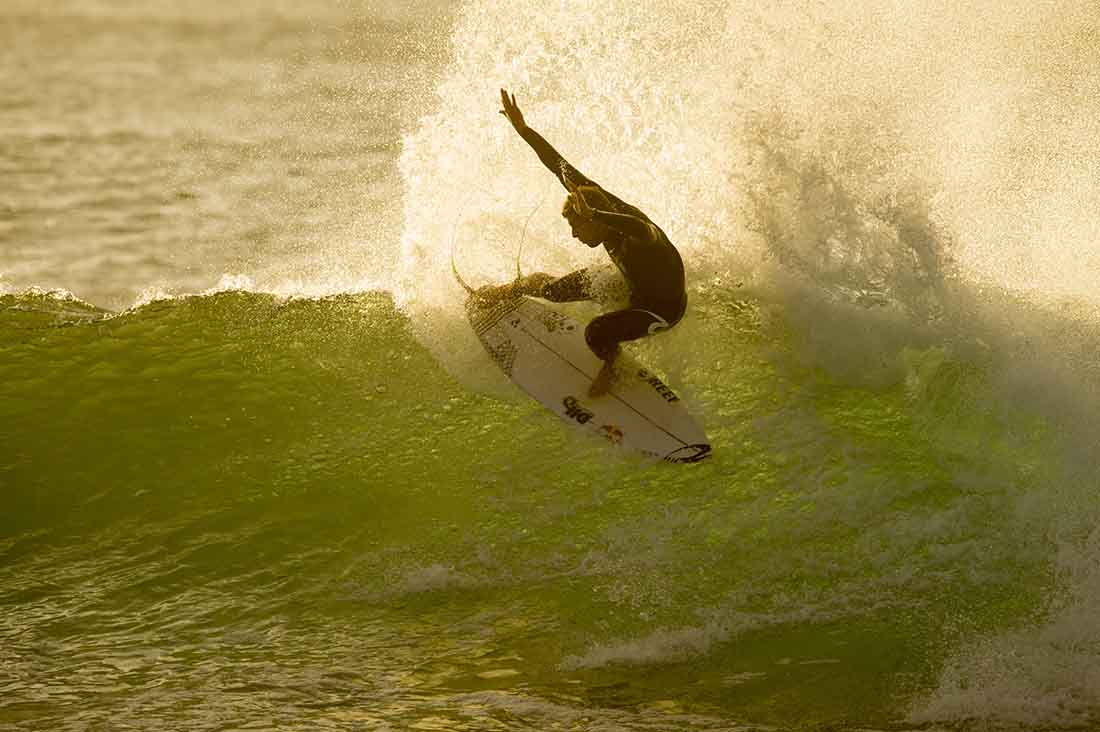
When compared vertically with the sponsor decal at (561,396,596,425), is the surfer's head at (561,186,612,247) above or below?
above

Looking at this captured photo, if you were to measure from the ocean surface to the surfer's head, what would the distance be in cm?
118

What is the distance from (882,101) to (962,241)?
162cm

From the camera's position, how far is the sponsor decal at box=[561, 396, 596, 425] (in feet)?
25.7

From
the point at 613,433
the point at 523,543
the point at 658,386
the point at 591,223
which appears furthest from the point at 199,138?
the point at 523,543

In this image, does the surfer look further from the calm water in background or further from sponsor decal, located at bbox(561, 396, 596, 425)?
the calm water in background

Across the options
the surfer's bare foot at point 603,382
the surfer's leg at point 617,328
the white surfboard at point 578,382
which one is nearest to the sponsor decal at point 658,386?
the white surfboard at point 578,382

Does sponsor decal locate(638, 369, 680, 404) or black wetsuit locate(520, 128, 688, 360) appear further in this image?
sponsor decal locate(638, 369, 680, 404)

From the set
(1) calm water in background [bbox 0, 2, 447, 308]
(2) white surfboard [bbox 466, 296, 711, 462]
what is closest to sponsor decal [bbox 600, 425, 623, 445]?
(2) white surfboard [bbox 466, 296, 711, 462]

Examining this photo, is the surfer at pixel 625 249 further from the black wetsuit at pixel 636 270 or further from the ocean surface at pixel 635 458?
the ocean surface at pixel 635 458

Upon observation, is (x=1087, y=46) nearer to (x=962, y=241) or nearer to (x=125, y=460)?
(x=962, y=241)

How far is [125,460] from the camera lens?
27.6 feet

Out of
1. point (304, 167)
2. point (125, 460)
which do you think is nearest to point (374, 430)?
point (125, 460)

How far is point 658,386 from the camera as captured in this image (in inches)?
309

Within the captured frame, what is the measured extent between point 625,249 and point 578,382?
1035mm
